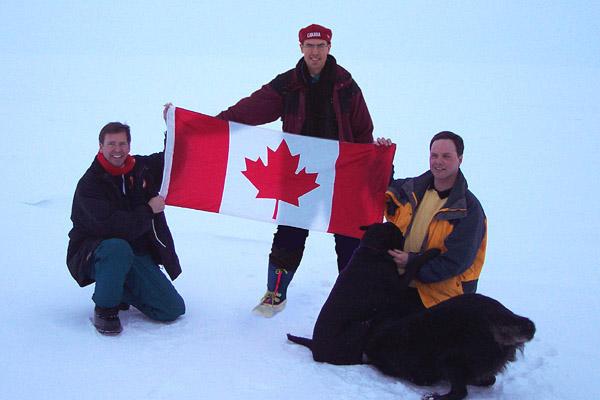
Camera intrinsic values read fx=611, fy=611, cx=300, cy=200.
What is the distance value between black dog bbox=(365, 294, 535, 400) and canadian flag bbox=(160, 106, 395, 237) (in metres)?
1.13

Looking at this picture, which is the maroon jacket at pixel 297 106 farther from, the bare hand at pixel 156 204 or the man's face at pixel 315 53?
the bare hand at pixel 156 204

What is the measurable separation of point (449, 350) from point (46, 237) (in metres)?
3.75

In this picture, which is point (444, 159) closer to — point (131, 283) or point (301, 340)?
point (301, 340)

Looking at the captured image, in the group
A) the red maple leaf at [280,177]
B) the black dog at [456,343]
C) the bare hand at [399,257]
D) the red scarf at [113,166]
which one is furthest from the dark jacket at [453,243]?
the red scarf at [113,166]

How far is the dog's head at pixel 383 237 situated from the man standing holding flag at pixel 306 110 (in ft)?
2.44

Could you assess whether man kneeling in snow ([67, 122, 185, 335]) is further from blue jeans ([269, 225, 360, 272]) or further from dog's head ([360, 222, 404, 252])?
dog's head ([360, 222, 404, 252])

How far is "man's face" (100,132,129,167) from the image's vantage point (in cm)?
353

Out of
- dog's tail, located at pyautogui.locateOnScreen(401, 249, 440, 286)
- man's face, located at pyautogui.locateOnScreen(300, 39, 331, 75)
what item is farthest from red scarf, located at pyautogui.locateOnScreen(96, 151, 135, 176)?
dog's tail, located at pyautogui.locateOnScreen(401, 249, 440, 286)

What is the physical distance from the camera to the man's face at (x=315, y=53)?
3820mm

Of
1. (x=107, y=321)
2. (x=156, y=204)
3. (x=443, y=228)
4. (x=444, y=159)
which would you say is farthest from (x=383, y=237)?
(x=107, y=321)

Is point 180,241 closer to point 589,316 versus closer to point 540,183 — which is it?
point 589,316

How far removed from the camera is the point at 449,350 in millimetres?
2943

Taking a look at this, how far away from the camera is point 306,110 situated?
405cm

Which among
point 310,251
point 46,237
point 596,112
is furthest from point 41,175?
point 596,112
